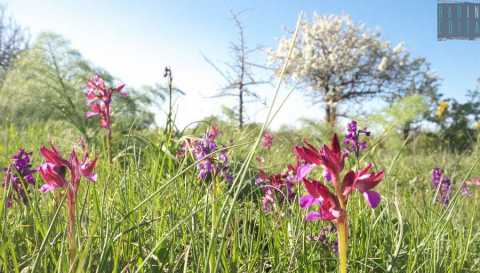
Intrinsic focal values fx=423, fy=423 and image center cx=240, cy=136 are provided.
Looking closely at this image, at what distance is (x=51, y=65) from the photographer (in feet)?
31.6

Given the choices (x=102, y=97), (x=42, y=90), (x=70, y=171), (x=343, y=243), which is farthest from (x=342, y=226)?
(x=42, y=90)

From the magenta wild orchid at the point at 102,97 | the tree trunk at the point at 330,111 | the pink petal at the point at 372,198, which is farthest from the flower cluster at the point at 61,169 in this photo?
the tree trunk at the point at 330,111

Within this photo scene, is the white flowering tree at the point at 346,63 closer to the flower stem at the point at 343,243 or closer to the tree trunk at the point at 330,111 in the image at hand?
the tree trunk at the point at 330,111

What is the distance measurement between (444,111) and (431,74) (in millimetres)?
16799

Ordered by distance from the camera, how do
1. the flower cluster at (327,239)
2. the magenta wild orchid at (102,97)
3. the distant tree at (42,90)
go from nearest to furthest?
1. the flower cluster at (327,239)
2. the magenta wild orchid at (102,97)
3. the distant tree at (42,90)

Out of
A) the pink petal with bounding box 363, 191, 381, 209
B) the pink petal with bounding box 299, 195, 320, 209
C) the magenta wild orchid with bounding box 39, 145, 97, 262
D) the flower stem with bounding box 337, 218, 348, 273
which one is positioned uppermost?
the magenta wild orchid with bounding box 39, 145, 97, 262

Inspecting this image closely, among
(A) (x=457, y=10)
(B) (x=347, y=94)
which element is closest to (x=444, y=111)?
(B) (x=347, y=94)

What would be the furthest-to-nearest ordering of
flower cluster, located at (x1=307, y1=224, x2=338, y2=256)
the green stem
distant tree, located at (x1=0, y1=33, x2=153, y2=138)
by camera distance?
distant tree, located at (x1=0, y1=33, x2=153, y2=138) → flower cluster, located at (x1=307, y1=224, x2=338, y2=256) → the green stem

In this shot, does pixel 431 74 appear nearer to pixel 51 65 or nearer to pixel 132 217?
pixel 51 65

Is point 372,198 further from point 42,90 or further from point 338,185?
point 42,90

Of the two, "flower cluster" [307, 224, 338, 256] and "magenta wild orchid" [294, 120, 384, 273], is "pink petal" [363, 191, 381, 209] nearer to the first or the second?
"magenta wild orchid" [294, 120, 384, 273]

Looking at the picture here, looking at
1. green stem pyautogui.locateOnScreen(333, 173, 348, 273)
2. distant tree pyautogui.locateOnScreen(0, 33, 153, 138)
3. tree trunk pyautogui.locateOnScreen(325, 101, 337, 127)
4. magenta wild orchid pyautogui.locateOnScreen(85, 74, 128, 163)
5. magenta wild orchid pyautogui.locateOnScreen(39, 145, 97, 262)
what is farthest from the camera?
tree trunk pyautogui.locateOnScreen(325, 101, 337, 127)

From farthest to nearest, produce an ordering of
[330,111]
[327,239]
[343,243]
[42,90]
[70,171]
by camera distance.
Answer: [330,111] → [42,90] → [327,239] → [70,171] → [343,243]

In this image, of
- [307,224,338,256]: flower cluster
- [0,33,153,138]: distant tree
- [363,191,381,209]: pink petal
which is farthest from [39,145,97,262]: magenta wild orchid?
[0,33,153,138]: distant tree
